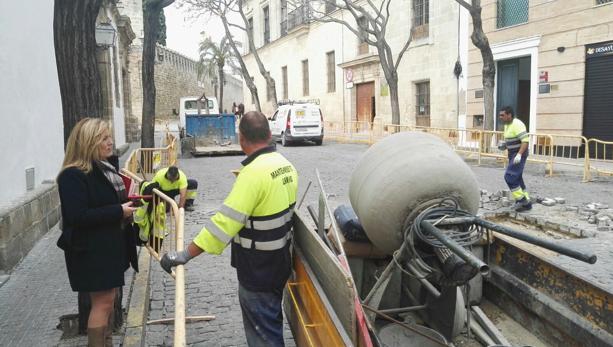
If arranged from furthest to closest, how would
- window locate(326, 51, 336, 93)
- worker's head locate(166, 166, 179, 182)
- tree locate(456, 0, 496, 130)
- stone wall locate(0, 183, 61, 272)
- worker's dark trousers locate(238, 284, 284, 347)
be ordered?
1. window locate(326, 51, 336, 93)
2. tree locate(456, 0, 496, 130)
3. worker's head locate(166, 166, 179, 182)
4. stone wall locate(0, 183, 61, 272)
5. worker's dark trousers locate(238, 284, 284, 347)

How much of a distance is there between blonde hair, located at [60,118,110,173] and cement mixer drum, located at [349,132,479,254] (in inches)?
72.5

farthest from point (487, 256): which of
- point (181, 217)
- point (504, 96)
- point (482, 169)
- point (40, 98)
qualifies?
point (504, 96)

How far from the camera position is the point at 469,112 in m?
19.2

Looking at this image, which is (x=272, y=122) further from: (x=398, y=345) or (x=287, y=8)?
(x=398, y=345)

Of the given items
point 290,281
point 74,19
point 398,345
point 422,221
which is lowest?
point 398,345

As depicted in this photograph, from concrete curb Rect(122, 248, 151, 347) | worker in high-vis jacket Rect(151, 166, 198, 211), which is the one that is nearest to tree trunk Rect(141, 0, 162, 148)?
worker in high-vis jacket Rect(151, 166, 198, 211)

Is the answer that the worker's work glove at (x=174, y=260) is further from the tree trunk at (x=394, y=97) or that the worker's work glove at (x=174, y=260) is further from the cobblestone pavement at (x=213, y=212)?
the tree trunk at (x=394, y=97)

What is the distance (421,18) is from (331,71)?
907 cm

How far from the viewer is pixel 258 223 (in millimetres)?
3086

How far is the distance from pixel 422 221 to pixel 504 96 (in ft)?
53.2

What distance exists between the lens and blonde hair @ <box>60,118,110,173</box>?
317cm

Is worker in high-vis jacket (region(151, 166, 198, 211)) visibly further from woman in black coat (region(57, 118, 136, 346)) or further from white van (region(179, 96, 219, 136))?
white van (region(179, 96, 219, 136))

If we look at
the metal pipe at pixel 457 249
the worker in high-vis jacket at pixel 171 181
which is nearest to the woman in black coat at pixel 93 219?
the metal pipe at pixel 457 249

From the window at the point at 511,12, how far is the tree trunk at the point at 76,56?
51.0 feet
